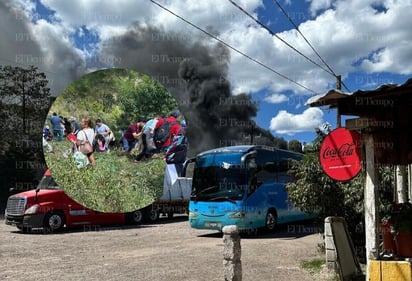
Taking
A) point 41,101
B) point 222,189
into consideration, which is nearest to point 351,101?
point 222,189

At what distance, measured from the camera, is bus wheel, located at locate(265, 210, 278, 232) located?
1575 centimetres

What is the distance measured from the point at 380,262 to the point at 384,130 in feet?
5.80

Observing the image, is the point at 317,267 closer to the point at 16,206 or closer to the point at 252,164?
the point at 252,164

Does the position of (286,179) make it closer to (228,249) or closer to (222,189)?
(222,189)

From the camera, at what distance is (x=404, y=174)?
8812 millimetres

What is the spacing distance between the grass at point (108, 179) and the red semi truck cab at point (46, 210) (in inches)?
14.4

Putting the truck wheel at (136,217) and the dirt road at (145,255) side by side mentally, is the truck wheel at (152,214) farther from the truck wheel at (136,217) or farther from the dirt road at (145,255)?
the dirt road at (145,255)

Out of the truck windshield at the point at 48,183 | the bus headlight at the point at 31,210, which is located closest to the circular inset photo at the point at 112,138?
the truck windshield at the point at 48,183

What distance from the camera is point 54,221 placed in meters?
16.0

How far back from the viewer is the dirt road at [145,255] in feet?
28.4

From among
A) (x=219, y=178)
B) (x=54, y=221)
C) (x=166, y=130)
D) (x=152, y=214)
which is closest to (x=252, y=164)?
(x=219, y=178)

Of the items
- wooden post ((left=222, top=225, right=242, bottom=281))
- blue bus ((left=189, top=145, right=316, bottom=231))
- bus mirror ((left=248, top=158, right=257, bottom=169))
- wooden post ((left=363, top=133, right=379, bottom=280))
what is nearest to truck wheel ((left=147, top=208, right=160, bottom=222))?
blue bus ((left=189, top=145, right=316, bottom=231))

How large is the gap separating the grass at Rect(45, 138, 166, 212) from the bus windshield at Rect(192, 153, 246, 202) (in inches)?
127

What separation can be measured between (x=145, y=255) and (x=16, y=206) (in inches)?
267
